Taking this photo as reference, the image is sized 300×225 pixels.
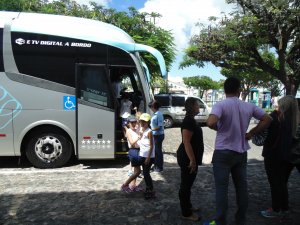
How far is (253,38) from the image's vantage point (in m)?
19.9

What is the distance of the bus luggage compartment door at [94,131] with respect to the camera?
8.03 meters

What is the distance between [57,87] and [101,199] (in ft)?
10.3

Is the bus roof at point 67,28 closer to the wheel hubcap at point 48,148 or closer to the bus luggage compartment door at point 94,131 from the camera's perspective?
the bus luggage compartment door at point 94,131

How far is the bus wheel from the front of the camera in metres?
8.12

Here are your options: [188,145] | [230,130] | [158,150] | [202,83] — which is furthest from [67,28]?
[202,83]

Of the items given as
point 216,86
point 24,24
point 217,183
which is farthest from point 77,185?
point 216,86

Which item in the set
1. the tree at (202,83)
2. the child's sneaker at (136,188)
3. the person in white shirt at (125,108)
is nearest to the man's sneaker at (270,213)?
the child's sneaker at (136,188)

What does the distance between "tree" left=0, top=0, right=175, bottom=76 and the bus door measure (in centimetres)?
782

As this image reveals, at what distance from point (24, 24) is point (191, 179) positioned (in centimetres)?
539

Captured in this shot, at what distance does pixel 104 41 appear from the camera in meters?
8.05

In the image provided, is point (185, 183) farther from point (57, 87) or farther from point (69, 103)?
point (57, 87)

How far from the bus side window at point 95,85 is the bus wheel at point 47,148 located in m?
1.13

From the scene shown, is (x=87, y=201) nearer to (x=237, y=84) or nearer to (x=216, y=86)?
(x=237, y=84)

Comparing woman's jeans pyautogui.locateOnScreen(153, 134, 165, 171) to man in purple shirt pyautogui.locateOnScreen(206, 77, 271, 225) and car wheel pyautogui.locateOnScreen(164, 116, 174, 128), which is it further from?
car wheel pyautogui.locateOnScreen(164, 116, 174, 128)
